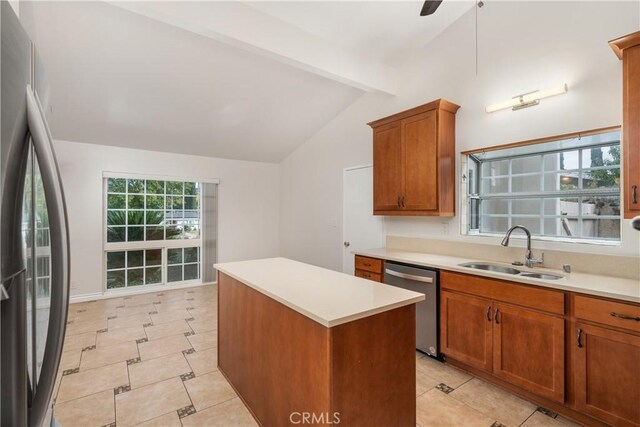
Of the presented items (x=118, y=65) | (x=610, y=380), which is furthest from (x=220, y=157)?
(x=610, y=380)

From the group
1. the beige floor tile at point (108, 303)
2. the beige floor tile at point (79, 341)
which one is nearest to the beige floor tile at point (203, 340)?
the beige floor tile at point (79, 341)

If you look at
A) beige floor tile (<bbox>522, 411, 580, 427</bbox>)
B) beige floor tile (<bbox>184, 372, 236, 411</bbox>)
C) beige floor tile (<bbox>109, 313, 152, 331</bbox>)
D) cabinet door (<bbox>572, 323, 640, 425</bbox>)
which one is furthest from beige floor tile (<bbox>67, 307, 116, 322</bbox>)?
cabinet door (<bbox>572, 323, 640, 425</bbox>)

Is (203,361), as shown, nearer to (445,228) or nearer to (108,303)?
(108,303)

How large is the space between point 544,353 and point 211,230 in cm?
490

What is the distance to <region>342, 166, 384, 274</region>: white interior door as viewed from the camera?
4141mm

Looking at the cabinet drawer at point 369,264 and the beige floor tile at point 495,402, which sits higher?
the cabinet drawer at point 369,264

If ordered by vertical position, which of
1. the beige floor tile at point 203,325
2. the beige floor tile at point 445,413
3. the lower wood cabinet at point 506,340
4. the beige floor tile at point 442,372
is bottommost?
the beige floor tile at point 445,413

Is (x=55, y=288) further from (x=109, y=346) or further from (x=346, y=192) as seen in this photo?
(x=346, y=192)

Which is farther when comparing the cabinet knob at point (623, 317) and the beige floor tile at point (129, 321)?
the beige floor tile at point (129, 321)

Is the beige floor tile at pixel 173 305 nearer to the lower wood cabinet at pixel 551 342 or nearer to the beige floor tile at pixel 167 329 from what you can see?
the beige floor tile at pixel 167 329

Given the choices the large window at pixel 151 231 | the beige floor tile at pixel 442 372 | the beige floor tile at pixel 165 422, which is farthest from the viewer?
the large window at pixel 151 231

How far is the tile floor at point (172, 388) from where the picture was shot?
6.57 ft

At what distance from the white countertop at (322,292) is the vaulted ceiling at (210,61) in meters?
2.03

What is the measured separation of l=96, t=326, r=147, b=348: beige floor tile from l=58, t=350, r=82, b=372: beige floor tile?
0.62 feet
